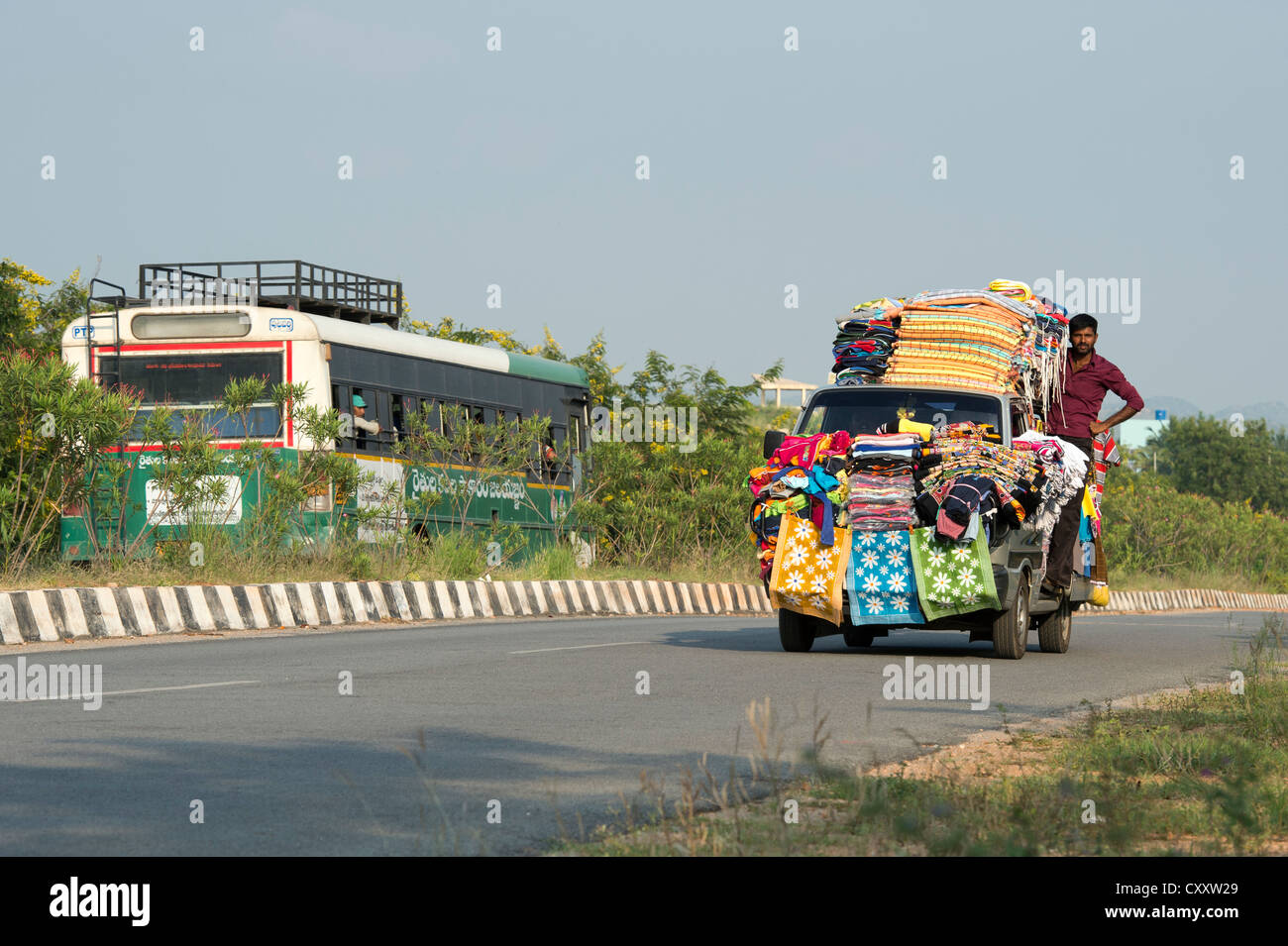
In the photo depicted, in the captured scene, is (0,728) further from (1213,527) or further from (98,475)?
(1213,527)

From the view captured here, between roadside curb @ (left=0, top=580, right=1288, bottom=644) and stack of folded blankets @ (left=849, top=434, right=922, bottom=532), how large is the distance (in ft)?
25.0

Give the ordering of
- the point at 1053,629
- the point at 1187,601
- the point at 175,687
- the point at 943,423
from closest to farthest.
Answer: the point at 175,687 → the point at 943,423 → the point at 1053,629 → the point at 1187,601

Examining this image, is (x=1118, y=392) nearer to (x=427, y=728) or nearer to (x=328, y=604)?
(x=427, y=728)

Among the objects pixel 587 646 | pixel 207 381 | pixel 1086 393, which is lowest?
pixel 587 646

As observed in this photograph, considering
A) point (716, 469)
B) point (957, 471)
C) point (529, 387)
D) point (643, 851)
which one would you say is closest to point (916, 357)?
point (957, 471)

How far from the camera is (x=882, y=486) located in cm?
1354

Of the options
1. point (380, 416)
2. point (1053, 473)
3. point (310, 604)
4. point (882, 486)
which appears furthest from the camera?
point (380, 416)

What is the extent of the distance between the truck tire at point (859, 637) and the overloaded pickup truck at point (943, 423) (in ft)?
2.08

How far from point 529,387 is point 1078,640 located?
39.6 feet

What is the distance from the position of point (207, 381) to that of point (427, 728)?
14.8 meters

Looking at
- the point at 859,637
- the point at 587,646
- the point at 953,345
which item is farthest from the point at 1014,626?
the point at 587,646

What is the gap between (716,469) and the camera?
32.0 m

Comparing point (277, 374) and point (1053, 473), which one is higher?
point (277, 374)
